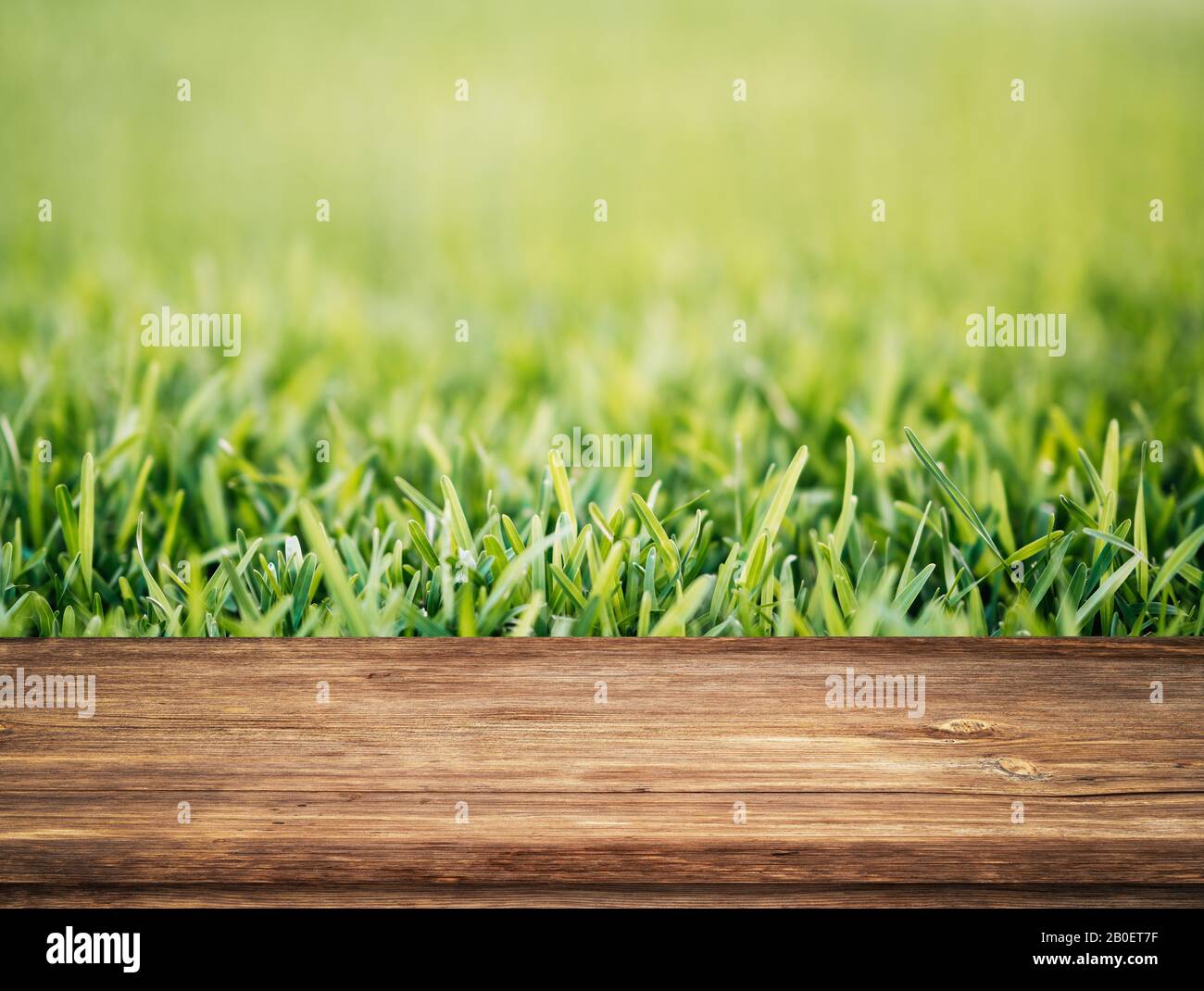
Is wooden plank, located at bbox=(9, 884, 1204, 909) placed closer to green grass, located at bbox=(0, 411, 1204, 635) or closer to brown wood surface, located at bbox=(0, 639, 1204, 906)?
brown wood surface, located at bbox=(0, 639, 1204, 906)

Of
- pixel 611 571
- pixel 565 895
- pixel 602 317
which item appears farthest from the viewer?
pixel 602 317

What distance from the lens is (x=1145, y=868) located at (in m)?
0.93

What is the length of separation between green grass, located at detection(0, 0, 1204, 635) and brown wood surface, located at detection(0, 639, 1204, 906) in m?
0.10

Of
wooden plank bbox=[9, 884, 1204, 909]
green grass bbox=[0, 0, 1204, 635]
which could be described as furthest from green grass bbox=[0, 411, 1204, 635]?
wooden plank bbox=[9, 884, 1204, 909]

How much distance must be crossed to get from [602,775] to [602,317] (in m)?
1.46

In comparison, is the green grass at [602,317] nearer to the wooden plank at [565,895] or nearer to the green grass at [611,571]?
the green grass at [611,571]

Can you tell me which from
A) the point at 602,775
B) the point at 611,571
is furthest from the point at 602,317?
the point at 602,775

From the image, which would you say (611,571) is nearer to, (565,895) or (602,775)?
(602,775)

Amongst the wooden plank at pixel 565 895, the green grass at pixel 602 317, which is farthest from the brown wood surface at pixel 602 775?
the green grass at pixel 602 317

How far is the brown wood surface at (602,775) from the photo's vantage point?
0.93 metres

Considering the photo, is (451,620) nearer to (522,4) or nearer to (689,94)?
(689,94)

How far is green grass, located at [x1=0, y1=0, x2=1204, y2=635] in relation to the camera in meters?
1.27

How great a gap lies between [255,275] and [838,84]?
78.5 inches

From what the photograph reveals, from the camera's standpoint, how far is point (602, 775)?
1001 mm
